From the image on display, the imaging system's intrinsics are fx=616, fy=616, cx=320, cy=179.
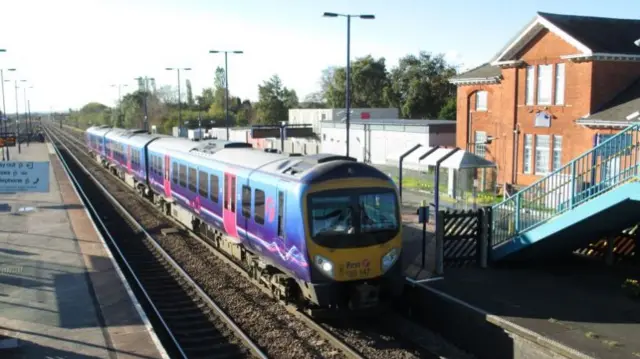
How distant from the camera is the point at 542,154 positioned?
25062 mm

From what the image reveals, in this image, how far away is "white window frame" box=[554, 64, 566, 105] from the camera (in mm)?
23766

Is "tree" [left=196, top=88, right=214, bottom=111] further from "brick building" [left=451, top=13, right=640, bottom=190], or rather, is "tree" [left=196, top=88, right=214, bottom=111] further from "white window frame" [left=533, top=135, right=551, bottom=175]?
"white window frame" [left=533, top=135, right=551, bottom=175]

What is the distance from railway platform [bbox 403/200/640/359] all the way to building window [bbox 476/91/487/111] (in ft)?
53.2

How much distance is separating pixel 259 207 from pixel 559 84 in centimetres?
1613

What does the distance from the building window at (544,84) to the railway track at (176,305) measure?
52.7 feet

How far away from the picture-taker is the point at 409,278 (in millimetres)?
12500

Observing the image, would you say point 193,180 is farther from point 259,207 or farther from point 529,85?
point 529,85

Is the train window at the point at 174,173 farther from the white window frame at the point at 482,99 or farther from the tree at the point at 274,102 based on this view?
the tree at the point at 274,102

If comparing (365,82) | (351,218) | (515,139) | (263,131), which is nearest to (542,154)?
(515,139)

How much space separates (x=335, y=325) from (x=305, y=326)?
0.55 meters

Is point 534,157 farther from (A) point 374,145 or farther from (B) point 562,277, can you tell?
(B) point 562,277

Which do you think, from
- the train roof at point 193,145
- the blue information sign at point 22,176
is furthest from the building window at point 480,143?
the blue information sign at point 22,176

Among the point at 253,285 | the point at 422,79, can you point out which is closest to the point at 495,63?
the point at 253,285

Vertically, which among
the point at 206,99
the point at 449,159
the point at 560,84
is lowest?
the point at 449,159
